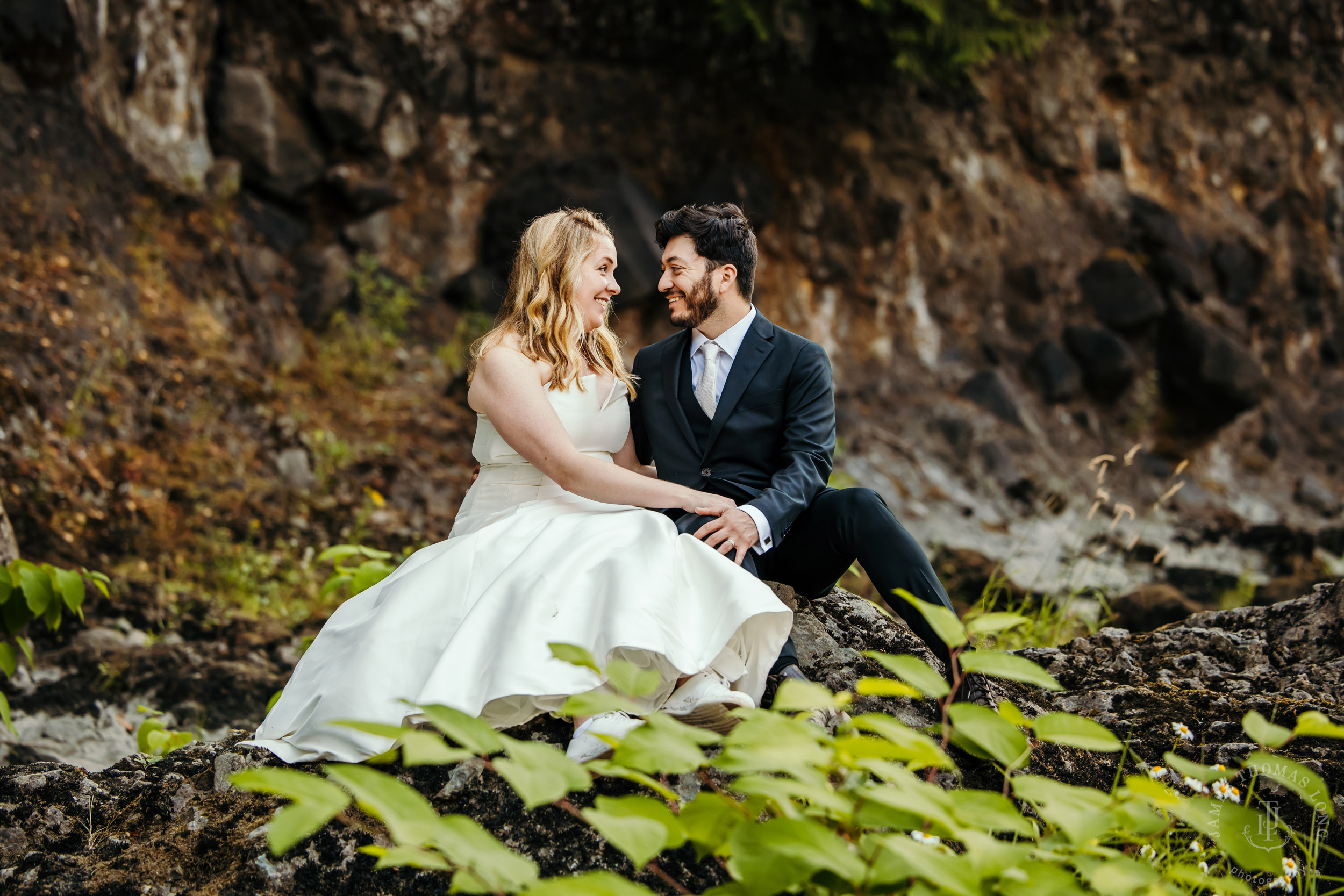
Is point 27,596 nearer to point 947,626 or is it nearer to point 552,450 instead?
point 552,450

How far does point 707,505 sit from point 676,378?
1.95ft

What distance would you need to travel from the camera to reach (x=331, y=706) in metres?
2.54

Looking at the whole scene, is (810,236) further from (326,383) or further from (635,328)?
(326,383)

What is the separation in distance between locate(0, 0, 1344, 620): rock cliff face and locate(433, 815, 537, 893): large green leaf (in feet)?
14.9

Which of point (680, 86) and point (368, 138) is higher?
point (680, 86)

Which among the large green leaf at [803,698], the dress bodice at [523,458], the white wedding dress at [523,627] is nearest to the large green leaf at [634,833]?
the large green leaf at [803,698]

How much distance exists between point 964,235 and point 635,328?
406 centimetres

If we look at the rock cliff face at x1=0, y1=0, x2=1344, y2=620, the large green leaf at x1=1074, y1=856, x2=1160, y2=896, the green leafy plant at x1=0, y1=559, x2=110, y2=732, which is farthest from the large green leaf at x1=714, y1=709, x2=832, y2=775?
the rock cliff face at x1=0, y1=0, x2=1344, y2=620

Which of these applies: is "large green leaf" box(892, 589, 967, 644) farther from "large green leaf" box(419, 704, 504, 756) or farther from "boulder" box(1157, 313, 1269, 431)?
"boulder" box(1157, 313, 1269, 431)

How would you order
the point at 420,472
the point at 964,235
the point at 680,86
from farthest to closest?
the point at 964,235 → the point at 680,86 → the point at 420,472

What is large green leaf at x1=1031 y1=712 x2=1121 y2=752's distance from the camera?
1.39 m

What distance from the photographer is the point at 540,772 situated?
119 cm

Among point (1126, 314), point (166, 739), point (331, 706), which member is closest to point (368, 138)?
point (166, 739)

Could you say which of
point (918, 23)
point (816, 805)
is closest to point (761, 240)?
point (918, 23)
